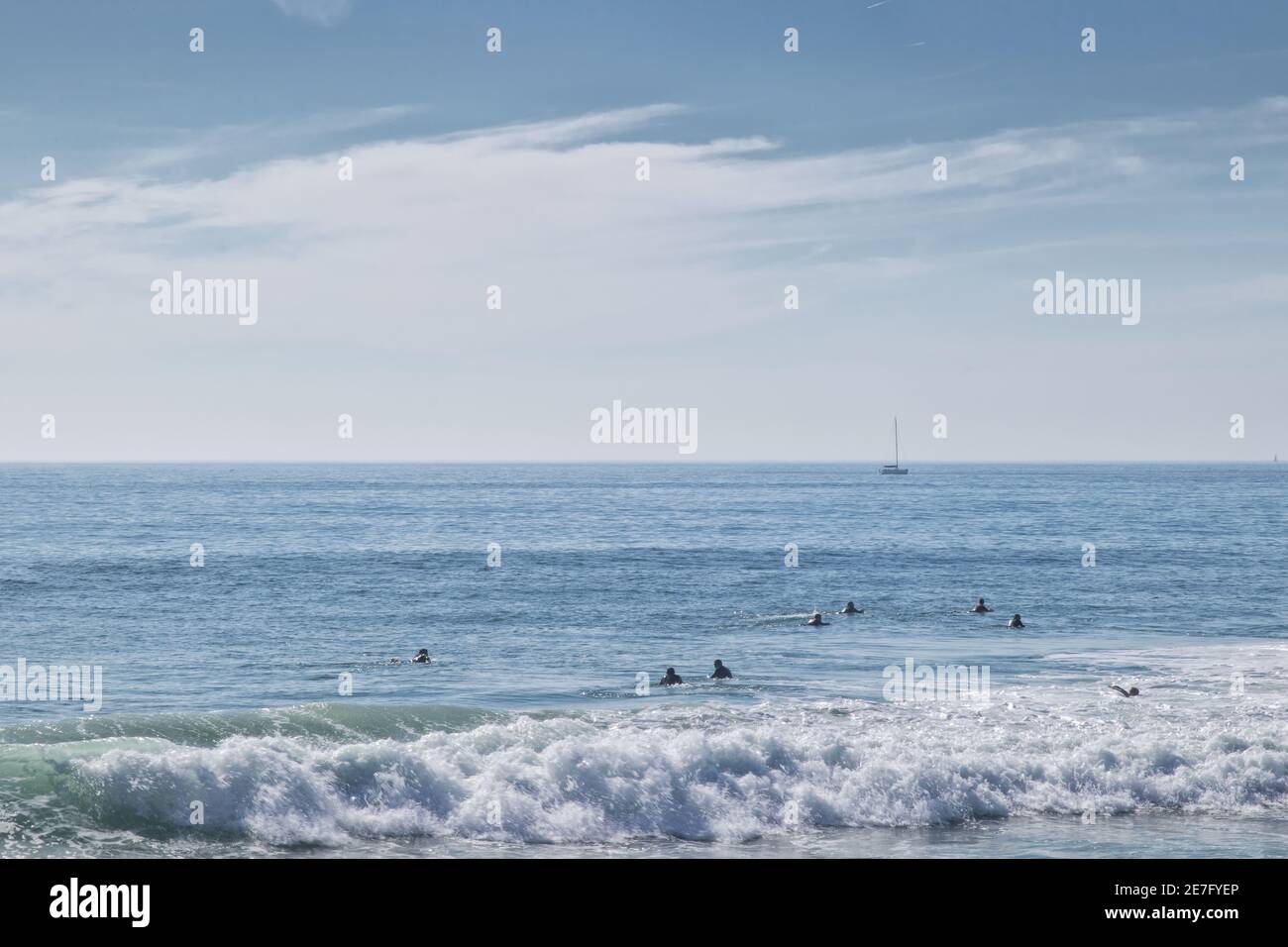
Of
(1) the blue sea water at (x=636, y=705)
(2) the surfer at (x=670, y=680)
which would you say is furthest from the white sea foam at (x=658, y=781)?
(2) the surfer at (x=670, y=680)

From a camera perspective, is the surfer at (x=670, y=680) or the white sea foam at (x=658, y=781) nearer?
the white sea foam at (x=658, y=781)

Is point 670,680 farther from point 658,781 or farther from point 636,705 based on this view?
point 658,781

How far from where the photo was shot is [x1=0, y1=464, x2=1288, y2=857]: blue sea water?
18.4 metres

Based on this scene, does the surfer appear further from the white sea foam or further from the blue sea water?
the white sea foam

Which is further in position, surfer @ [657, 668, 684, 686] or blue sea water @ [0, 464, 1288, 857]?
surfer @ [657, 668, 684, 686]

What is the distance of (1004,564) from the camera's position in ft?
209

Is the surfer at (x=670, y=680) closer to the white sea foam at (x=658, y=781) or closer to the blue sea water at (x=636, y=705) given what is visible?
the blue sea water at (x=636, y=705)

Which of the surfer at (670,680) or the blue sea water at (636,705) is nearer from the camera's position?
the blue sea water at (636,705)

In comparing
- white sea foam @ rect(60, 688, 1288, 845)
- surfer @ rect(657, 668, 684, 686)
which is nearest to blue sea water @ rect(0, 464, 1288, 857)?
white sea foam @ rect(60, 688, 1288, 845)

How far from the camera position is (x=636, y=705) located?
26859mm

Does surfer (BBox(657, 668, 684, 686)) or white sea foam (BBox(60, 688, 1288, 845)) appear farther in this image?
surfer (BBox(657, 668, 684, 686))

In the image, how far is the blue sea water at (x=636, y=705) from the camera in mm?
18438

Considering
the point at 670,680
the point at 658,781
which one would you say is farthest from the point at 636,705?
the point at 658,781
